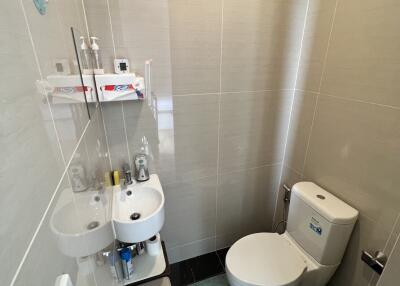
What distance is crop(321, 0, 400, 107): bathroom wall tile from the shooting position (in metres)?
0.91

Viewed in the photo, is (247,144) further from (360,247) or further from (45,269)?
(45,269)

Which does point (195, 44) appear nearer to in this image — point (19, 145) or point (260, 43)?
point (260, 43)

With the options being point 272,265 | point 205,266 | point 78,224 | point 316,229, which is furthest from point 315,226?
point 78,224

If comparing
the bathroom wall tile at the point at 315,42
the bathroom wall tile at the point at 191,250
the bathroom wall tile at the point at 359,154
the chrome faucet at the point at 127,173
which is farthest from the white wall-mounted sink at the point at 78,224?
the bathroom wall tile at the point at 315,42

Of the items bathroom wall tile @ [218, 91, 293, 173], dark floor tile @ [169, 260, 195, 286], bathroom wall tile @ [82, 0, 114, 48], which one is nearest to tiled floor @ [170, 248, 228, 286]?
dark floor tile @ [169, 260, 195, 286]

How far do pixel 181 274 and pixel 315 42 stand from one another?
190 centimetres

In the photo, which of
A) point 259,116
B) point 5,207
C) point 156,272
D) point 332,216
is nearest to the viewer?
point 5,207

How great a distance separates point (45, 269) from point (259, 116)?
1.41 metres

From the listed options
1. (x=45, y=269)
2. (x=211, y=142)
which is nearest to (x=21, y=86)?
(x=45, y=269)

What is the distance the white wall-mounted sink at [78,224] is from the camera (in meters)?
0.40

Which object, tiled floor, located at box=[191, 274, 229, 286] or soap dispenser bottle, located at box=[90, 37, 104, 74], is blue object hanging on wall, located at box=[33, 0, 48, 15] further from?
tiled floor, located at box=[191, 274, 229, 286]

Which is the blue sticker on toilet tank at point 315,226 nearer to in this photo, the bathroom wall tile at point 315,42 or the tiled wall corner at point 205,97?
the tiled wall corner at point 205,97

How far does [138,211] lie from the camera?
1.23 metres

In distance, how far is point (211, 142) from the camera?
146 centimetres
